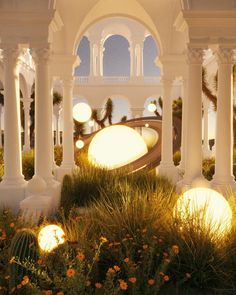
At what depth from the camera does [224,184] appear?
1132 cm

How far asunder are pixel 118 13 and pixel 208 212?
10.5 metres

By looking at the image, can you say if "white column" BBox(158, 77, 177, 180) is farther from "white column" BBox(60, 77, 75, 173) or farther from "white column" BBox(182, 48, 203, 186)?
"white column" BBox(182, 48, 203, 186)

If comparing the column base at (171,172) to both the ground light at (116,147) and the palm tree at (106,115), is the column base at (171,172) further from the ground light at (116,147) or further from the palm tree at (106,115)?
the palm tree at (106,115)

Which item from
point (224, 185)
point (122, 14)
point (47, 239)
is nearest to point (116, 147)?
point (122, 14)

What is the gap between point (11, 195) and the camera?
1097 centimetres

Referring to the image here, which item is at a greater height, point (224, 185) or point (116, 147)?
point (116, 147)

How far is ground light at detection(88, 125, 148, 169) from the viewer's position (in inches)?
741

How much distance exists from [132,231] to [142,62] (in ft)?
116

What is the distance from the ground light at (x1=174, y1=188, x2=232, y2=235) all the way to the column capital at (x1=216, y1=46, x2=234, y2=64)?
476 cm

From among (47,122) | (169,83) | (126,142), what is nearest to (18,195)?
(47,122)

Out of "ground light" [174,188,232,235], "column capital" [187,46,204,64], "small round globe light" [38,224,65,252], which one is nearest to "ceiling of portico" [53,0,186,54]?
"column capital" [187,46,204,64]

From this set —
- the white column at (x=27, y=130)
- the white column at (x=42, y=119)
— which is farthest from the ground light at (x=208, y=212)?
the white column at (x=27, y=130)

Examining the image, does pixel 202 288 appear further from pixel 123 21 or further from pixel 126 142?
pixel 123 21

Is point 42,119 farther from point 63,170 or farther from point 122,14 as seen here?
point 122,14
